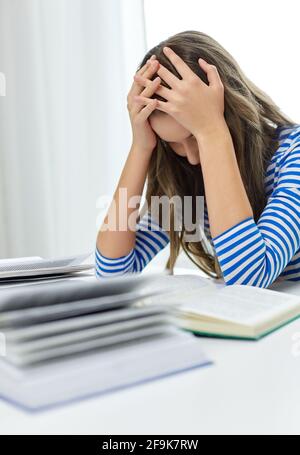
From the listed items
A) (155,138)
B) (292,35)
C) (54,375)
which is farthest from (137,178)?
(292,35)

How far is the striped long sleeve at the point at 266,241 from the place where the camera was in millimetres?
793

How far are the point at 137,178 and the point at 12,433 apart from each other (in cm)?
79

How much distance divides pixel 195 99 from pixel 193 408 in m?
0.62

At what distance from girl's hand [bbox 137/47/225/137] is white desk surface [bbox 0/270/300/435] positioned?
525mm

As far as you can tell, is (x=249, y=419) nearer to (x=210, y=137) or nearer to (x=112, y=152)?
(x=210, y=137)

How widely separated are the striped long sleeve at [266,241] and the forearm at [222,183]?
0.05 ft

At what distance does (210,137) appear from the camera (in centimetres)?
87

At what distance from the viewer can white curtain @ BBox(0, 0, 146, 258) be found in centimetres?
236

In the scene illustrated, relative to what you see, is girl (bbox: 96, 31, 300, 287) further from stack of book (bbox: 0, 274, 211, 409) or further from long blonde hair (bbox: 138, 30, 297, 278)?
stack of book (bbox: 0, 274, 211, 409)

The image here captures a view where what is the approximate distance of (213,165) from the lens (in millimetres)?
862

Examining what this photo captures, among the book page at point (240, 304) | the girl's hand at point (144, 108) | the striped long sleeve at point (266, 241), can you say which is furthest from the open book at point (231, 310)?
the girl's hand at point (144, 108)

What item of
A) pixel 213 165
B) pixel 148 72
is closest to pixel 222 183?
pixel 213 165

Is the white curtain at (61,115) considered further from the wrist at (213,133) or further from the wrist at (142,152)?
the wrist at (213,133)

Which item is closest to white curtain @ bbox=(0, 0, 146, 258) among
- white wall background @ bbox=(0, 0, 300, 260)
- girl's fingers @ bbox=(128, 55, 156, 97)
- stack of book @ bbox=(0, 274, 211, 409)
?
white wall background @ bbox=(0, 0, 300, 260)
